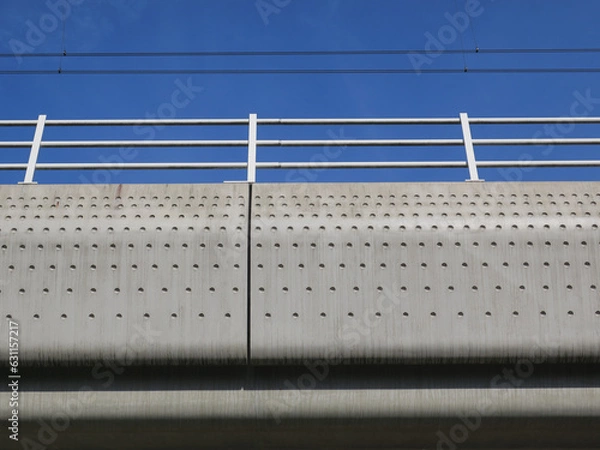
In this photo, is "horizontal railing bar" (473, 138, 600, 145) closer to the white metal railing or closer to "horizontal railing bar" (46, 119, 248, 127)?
the white metal railing

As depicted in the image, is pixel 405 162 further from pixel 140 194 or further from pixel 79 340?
pixel 79 340

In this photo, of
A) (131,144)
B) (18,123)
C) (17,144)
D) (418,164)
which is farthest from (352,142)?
(18,123)

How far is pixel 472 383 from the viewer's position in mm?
5574

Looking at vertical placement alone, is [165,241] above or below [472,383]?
above

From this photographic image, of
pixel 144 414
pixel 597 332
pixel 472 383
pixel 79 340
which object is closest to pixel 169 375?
pixel 144 414

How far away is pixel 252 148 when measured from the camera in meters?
6.52

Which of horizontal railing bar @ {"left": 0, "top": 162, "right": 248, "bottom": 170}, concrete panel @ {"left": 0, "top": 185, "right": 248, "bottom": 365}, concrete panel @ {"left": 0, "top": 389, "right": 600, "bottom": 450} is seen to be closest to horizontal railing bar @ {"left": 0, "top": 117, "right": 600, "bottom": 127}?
horizontal railing bar @ {"left": 0, "top": 162, "right": 248, "bottom": 170}

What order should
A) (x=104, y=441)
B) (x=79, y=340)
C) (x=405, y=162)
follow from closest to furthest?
1. (x=79, y=340)
2. (x=104, y=441)
3. (x=405, y=162)

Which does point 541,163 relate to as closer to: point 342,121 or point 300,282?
point 342,121

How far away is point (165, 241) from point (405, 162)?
7.70 ft

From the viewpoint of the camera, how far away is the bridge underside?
17.8 ft

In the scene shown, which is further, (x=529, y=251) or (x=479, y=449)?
(x=479, y=449)

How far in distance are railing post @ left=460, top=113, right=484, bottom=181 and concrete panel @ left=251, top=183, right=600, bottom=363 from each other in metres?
0.59

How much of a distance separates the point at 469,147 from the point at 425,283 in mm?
1725
